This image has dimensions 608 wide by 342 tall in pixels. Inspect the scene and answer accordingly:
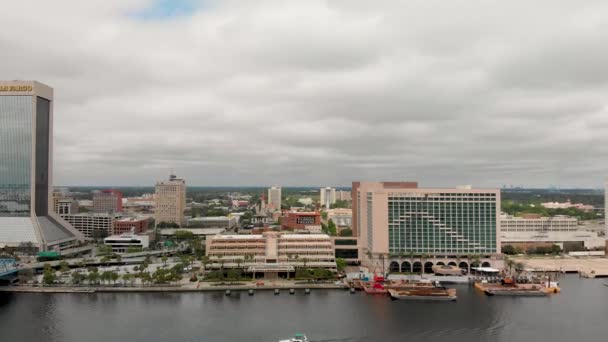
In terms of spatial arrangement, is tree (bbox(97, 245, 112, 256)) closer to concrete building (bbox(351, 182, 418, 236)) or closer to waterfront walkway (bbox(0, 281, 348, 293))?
waterfront walkway (bbox(0, 281, 348, 293))

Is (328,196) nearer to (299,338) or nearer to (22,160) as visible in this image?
(22,160)

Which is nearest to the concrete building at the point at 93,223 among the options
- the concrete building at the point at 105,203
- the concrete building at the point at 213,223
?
the concrete building at the point at 213,223

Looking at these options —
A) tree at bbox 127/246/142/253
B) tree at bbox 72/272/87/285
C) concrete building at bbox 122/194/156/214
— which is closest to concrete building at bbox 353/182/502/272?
tree at bbox 72/272/87/285

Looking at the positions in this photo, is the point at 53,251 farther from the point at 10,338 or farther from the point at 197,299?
the point at 10,338

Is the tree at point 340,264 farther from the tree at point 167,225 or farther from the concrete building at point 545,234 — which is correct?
the tree at point 167,225

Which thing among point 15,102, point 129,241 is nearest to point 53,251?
point 129,241

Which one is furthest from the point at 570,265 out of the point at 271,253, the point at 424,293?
the point at 271,253
